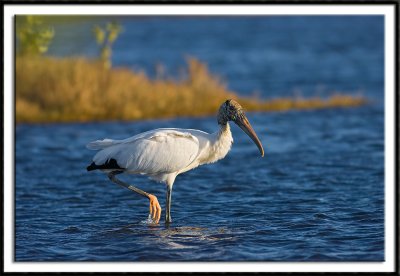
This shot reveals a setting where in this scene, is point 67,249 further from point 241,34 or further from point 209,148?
point 241,34

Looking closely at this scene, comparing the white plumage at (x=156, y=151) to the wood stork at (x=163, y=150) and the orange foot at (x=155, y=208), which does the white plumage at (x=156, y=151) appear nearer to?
the wood stork at (x=163, y=150)

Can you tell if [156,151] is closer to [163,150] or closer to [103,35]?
[163,150]

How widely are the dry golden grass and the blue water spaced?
40 cm

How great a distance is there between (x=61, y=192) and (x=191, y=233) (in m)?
3.33

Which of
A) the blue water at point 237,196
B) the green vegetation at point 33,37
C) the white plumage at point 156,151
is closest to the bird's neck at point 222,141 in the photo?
the white plumage at point 156,151

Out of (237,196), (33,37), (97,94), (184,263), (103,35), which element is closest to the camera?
(184,263)

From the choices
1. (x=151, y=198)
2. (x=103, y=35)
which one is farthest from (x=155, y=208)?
(x=103, y=35)

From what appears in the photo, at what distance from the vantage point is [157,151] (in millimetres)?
9297

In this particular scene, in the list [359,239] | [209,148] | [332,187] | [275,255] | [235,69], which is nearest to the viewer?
[275,255]

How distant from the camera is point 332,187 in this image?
11898 millimetres

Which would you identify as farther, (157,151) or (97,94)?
(97,94)

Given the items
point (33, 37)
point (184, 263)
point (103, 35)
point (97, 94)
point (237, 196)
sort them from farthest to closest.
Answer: point (33, 37) < point (103, 35) < point (97, 94) < point (237, 196) < point (184, 263)

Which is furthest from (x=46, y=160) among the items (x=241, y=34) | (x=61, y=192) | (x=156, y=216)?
(x=241, y=34)

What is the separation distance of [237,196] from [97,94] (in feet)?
21.6
